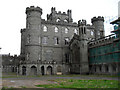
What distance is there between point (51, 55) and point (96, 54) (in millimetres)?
15138

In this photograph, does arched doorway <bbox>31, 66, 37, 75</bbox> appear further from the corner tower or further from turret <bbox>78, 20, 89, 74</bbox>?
turret <bbox>78, 20, 89, 74</bbox>

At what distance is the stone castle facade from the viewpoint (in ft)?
141

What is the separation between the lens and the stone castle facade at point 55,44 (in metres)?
43.1

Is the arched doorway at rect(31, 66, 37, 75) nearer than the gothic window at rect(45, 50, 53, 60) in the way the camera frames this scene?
Yes

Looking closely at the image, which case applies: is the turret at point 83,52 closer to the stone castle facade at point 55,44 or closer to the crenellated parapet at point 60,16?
the stone castle facade at point 55,44

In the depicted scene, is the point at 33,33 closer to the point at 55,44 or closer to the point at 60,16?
the point at 55,44

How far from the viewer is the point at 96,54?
41.0 m

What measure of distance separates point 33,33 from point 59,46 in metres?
9.84

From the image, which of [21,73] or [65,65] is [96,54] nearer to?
[65,65]

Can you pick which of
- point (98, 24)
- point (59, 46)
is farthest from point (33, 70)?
point (98, 24)

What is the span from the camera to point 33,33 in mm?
46500

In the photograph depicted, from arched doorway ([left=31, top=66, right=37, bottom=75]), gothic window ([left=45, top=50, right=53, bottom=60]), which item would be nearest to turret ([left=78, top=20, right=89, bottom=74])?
gothic window ([left=45, top=50, right=53, bottom=60])

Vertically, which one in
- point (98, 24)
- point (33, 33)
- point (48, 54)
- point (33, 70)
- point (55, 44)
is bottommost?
point (33, 70)

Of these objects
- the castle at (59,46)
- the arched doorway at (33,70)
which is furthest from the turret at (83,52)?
the arched doorway at (33,70)
